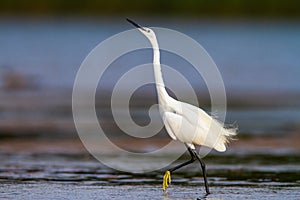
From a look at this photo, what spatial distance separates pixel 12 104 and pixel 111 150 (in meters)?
6.83

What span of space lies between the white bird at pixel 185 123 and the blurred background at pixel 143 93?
97 centimetres

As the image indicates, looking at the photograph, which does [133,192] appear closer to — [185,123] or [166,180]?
[166,180]

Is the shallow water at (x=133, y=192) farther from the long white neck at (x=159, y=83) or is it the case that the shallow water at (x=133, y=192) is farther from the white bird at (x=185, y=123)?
the long white neck at (x=159, y=83)

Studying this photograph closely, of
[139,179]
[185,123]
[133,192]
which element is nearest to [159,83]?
[185,123]

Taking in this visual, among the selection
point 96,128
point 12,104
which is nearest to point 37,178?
point 96,128

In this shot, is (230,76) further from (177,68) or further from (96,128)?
(96,128)

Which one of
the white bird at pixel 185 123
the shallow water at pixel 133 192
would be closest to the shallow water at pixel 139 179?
the shallow water at pixel 133 192

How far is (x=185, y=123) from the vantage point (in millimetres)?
10086

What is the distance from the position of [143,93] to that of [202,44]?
858 inches

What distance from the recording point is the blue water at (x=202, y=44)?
2816 cm

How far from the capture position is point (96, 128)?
54.5 feet

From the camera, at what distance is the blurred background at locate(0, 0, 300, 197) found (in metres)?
12.3

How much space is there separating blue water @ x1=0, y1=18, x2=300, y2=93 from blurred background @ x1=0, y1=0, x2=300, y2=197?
0.19 ft

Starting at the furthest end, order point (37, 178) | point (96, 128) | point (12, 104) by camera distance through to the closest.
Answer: point (12, 104)
point (96, 128)
point (37, 178)
